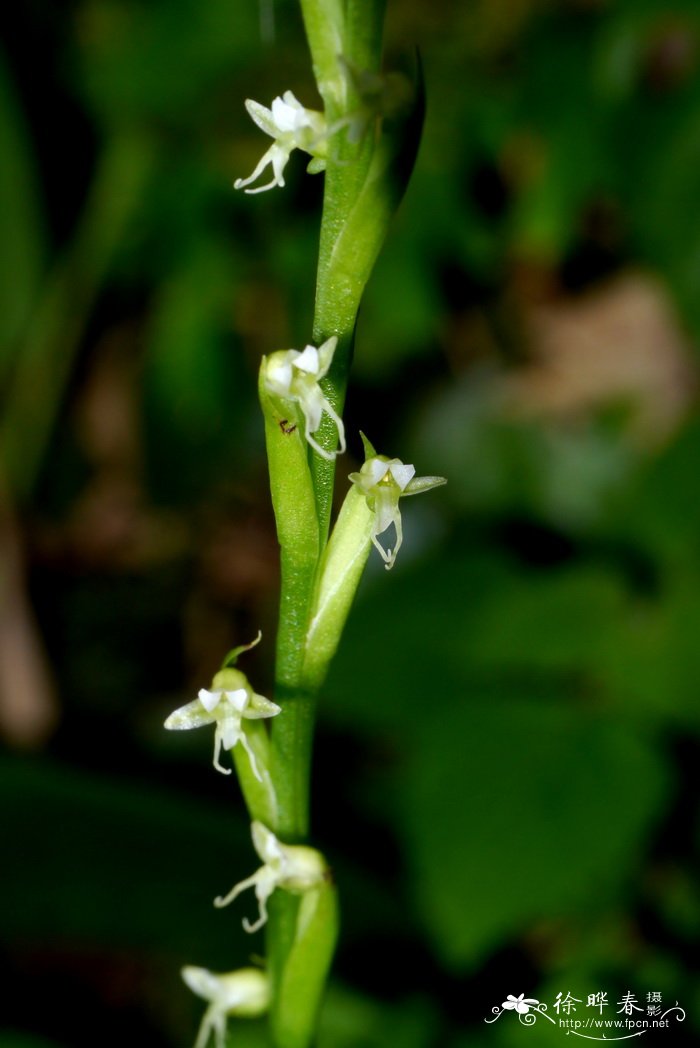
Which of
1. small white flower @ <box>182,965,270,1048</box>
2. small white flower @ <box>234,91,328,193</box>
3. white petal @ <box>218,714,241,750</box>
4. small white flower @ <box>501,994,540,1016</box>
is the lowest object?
small white flower @ <box>182,965,270,1048</box>

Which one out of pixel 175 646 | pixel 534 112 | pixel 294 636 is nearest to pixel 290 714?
pixel 294 636

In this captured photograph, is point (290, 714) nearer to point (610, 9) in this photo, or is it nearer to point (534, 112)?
point (534, 112)

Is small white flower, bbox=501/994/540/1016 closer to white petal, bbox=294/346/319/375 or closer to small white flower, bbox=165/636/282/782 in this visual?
small white flower, bbox=165/636/282/782

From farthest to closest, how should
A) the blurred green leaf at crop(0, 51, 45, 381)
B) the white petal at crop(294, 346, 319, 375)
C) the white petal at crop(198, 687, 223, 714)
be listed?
1. the blurred green leaf at crop(0, 51, 45, 381)
2. the white petal at crop(198, 687, 223, 714)
3. the white petal at crop(294, 346, 319, 375)

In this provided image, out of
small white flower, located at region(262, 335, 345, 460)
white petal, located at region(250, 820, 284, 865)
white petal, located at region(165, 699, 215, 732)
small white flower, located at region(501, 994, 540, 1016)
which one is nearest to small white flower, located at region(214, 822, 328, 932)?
white petal, located at region(250, 820, 284, 865)

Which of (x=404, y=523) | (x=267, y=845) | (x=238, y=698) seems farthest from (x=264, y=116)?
(x=404, y=523)

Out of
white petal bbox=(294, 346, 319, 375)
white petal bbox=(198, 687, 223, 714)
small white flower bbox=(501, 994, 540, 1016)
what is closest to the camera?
white petal bbox=(294, 346, 319, 375)
